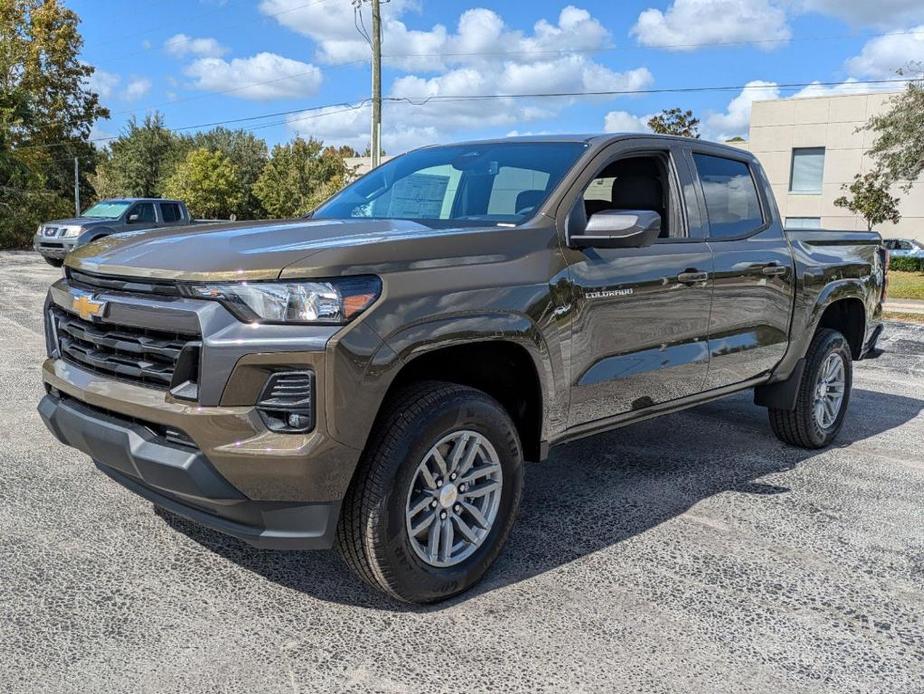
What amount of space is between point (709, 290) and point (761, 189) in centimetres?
122

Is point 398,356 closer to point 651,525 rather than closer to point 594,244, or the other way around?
point 594,244

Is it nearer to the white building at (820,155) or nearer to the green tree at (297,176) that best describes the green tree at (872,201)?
the white building at (820,155)

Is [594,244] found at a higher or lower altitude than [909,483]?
higher

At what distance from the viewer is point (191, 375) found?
271 centimetres

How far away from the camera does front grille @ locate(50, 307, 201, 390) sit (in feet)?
8.88

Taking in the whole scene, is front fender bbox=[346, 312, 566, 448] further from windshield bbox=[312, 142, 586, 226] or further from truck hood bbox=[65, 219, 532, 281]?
windshield bbox=[312, 142, 586, 226]

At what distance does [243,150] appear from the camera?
62938mm

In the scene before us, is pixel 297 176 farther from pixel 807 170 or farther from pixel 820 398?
pixel 820 398

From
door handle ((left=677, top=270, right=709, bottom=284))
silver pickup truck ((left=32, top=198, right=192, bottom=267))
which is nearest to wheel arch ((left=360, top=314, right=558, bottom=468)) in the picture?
door handle ((left=677, top=270, right=709, bottom=284))

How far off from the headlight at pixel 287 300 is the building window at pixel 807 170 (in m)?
41.6

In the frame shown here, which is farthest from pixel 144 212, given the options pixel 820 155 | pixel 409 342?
pixel 820 155

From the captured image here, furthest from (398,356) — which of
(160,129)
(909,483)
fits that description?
(160,129)

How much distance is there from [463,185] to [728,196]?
1676mm

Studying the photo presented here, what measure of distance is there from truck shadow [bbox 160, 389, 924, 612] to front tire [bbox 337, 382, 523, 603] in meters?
0.19
